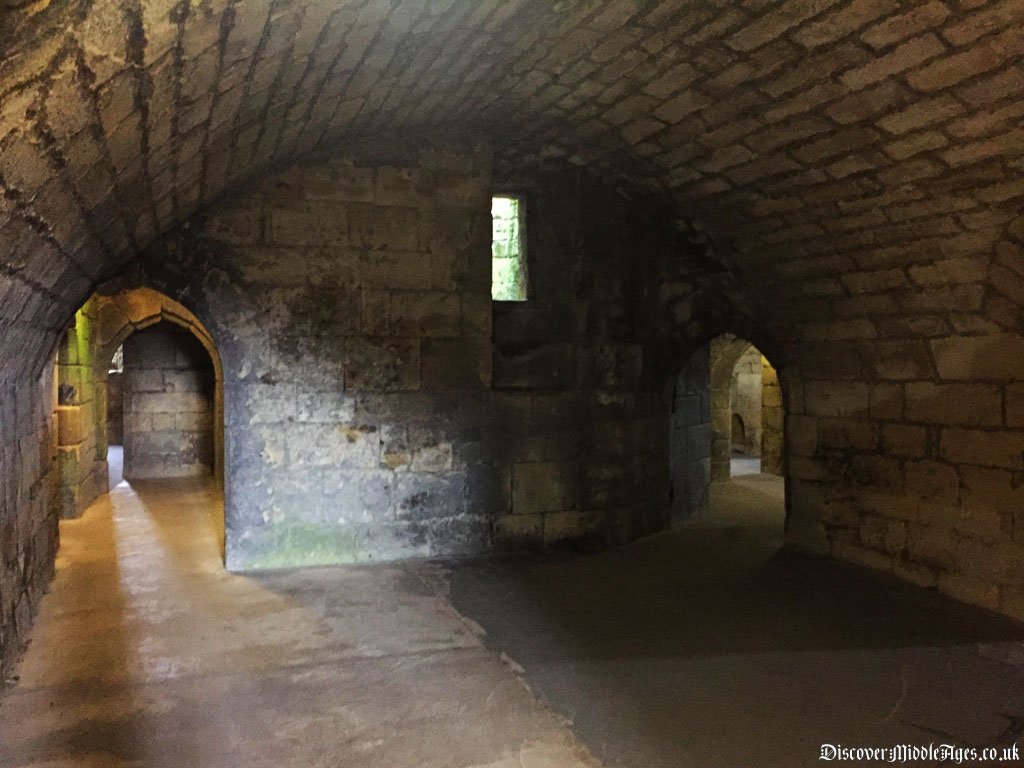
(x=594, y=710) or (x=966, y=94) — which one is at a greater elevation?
(x=966, y=94)

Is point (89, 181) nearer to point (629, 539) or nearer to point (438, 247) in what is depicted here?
point (438, 247)

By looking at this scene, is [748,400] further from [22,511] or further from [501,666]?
[22,511]

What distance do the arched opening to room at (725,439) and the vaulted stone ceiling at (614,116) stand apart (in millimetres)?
1641

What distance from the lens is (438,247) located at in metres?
4.85

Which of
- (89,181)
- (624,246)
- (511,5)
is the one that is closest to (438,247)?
(624,246)

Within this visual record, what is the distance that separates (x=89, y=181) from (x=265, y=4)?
756mm

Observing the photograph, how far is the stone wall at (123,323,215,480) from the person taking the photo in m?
8.65

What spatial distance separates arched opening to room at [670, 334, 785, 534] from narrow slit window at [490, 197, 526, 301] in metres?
1.52

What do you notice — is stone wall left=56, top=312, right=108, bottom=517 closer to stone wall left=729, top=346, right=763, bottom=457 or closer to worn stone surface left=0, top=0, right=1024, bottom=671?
worn stone surface left=0, top=0, right=1024, bottom=671

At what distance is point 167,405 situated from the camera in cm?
873

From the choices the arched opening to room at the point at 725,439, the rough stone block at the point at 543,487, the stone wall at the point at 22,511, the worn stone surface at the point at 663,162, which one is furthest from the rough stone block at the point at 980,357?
the stone wall at the point at 22,511

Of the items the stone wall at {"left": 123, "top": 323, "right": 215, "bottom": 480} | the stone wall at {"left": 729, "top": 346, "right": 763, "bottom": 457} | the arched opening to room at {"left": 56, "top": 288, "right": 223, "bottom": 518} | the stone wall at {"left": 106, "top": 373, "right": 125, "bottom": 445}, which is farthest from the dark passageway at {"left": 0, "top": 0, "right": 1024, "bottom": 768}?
the stone wall at {"left": 106, "top": 373, "right": 125, "bottom": 445}

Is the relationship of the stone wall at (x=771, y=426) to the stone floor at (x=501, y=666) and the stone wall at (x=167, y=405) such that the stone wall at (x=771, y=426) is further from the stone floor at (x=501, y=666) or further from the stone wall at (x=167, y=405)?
the stone wall at (x=167, y=405)

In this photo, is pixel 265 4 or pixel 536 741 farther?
pixel 536 741
